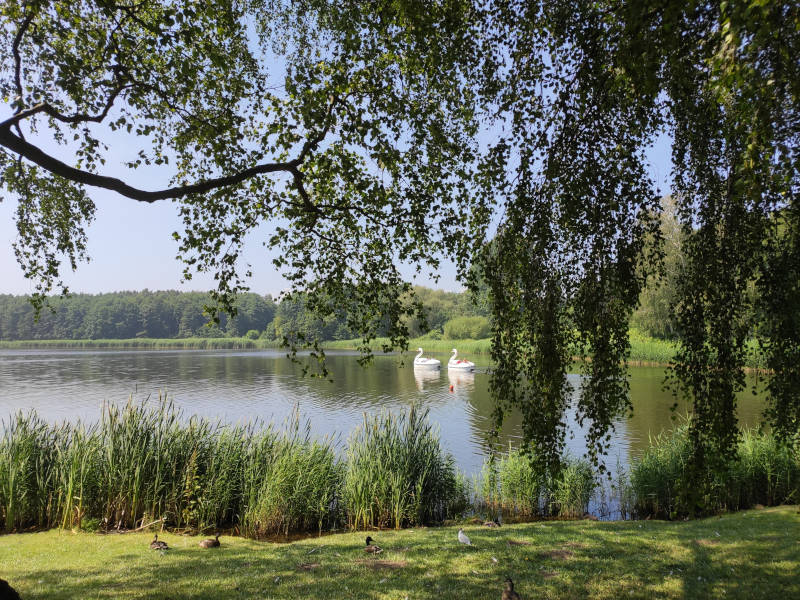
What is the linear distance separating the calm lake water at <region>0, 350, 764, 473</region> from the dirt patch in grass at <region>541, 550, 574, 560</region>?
218 inches

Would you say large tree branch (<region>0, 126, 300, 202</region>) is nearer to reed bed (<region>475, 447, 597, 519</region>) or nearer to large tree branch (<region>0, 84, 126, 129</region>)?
large tree branch (<region>0, 84, 126, 129</region>)

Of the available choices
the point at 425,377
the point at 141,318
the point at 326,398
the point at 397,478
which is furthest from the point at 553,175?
the point at 141,318

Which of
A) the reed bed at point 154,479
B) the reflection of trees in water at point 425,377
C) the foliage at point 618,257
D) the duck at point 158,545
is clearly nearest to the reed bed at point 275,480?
the reed bed at point 154,479

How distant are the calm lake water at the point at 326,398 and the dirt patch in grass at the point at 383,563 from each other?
5.63m

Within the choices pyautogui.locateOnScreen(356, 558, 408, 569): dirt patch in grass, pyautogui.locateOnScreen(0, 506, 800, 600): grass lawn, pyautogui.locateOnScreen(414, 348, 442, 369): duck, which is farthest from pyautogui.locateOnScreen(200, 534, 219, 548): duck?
pyautogui.locateOnScreen(414, 348, 442, 369): duck

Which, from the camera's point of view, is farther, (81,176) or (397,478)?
(397,478)

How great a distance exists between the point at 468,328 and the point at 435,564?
68.2 meters

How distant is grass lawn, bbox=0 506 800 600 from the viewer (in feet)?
17.0

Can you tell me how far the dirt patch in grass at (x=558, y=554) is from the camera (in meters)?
6.29

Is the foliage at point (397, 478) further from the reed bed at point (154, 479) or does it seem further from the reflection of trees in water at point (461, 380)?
the reflection of trees in water at point (461, 380)

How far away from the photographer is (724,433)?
4172 millimetres

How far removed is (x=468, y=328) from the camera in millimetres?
73500

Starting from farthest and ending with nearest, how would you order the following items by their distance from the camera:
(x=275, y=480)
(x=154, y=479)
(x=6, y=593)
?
(x=154, y=479), (x=275, y=480), (x=6, y=593)

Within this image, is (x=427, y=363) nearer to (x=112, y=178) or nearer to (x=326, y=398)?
(x=326, y=398)
